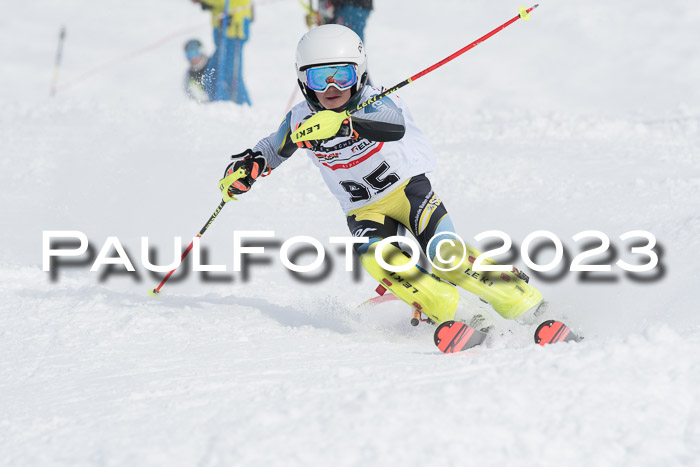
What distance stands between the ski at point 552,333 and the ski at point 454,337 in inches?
11.5

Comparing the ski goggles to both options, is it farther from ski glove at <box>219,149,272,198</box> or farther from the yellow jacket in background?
the yellow jacket in background

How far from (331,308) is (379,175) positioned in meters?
0.88

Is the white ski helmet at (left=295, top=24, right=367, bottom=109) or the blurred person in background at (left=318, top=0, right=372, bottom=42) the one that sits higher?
the blurred person in background at (left=318, top=0, right=372, bottom=42)

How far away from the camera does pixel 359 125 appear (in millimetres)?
3758

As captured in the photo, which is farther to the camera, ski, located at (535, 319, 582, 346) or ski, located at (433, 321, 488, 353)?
ski, located at (535, 319, 582, 346)

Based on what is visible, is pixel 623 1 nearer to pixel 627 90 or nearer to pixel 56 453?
pixel 627 90

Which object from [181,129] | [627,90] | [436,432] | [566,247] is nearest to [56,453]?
[436,432]

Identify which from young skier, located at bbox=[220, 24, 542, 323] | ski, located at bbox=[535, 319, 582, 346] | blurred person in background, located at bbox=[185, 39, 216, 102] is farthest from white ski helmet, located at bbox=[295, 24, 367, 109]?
blurred person in background, located at bbox=[185, 39, 216, 102]

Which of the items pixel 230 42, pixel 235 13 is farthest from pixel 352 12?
pixel 230 42

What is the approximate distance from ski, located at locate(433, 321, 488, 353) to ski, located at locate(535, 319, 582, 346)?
291mm

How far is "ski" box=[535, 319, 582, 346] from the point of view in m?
3.49

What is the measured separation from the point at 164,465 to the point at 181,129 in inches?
279

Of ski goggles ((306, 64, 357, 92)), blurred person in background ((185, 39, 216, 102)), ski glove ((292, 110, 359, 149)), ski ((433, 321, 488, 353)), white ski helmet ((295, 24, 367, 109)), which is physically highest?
blurred person in background ((185, 39, 216, 102))

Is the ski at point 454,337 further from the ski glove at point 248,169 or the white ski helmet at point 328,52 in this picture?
the ski glove at point 248,169
